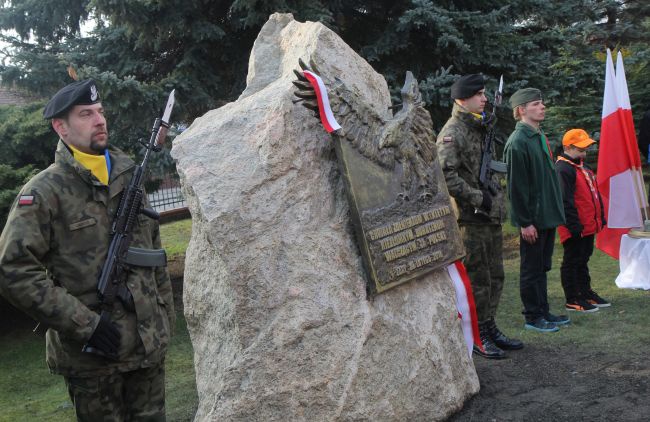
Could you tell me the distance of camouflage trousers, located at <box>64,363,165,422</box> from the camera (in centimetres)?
304

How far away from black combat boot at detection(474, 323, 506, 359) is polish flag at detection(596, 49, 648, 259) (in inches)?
104

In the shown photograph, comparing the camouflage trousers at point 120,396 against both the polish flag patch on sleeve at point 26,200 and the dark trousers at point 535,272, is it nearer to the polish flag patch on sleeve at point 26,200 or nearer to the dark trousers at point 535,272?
the polish flag patch on sleeve at point 26,200

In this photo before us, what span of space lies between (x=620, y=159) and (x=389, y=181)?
4045 mm

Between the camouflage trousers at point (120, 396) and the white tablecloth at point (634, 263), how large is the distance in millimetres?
5120

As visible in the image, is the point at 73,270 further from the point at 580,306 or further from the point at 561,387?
the point at 580,306

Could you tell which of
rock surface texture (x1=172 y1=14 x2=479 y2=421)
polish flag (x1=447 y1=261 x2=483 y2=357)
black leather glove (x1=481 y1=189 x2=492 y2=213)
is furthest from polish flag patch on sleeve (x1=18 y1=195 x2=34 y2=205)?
black leather glove (x1=481 y1=189 x2=492 y2=213)

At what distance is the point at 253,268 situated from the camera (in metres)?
3.30

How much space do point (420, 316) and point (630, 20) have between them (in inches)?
580

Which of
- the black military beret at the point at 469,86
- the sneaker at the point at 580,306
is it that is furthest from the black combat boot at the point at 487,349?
the black military beret at the point at 469,86

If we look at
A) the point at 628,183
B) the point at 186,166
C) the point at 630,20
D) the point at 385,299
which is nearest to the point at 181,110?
the point at 186,166

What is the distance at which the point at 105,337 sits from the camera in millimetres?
2906

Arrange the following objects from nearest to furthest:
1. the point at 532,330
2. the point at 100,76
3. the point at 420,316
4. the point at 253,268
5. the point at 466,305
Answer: the point at 253,268 < the point at 420,316 < the point at 466,305 < the point at 532,330 < the point at 100,76

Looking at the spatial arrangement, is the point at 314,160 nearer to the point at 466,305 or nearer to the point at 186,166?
the point at 186,166

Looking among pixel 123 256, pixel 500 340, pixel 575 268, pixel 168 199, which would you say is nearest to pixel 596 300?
pixel 575 268
